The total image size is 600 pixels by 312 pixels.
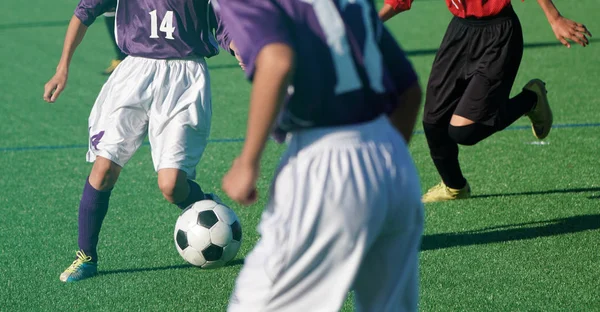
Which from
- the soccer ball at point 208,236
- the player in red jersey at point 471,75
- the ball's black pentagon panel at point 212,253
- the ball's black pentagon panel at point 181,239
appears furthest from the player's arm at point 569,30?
the ball's black pentagon panel at point 181,239

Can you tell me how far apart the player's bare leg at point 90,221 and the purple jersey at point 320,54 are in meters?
2.55

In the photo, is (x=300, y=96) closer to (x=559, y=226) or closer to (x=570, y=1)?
(x=559, y=226)

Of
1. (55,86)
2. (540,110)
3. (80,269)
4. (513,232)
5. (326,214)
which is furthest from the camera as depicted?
(540,110)

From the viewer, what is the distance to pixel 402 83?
3000 mm

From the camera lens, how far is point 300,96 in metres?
2.71

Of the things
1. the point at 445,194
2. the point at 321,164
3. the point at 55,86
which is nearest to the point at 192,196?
the point at 55,86

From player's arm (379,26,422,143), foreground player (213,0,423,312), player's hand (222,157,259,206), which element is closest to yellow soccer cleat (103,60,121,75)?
player's arm (379,26,422,143)

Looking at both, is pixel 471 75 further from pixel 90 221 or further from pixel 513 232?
pixel 90 221

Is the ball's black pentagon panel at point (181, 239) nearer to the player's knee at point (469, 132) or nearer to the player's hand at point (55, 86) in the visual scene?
the player's hand at point (55, 86)

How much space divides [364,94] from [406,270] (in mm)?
533

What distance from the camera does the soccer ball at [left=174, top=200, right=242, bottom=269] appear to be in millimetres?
5090

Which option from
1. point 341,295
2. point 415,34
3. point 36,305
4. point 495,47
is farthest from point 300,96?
point 415,34

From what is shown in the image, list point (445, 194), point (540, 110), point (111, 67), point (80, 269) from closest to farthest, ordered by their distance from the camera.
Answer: point (80, 269)
point (445, 194)
point (540, 110)
point (111, 67)

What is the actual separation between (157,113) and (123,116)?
0.59 ft
